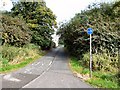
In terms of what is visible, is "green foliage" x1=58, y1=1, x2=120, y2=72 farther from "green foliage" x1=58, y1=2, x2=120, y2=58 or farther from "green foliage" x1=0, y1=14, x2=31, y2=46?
"green foliage" x1=0, y1=14, x2=31, y2=46

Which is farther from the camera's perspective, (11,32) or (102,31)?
(11,32)

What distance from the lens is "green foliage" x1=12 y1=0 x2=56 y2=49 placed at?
34.9 metres

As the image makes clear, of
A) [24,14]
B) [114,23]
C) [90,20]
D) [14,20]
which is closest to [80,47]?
[90,20]

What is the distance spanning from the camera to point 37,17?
3547cm

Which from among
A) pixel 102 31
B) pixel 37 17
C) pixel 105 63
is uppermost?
pixel 37 17

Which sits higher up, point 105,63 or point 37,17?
point 37,17

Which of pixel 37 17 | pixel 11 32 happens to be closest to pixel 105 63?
pixel 11 32

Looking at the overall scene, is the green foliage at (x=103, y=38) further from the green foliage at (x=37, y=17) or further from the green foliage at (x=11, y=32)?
the green foliage at (x=37, y=17)

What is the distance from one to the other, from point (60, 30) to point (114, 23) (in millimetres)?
16401

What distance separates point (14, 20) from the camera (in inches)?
982

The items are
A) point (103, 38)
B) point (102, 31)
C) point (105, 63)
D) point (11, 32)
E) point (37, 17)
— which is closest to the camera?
point (105, 63)

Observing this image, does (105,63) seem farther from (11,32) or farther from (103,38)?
(11,32)

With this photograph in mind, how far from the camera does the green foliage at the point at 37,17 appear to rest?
34.9 metres

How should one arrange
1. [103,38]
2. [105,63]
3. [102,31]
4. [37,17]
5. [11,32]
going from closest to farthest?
[105,63]
[103,38]
[102,31]
[11,32]
[37,17]
